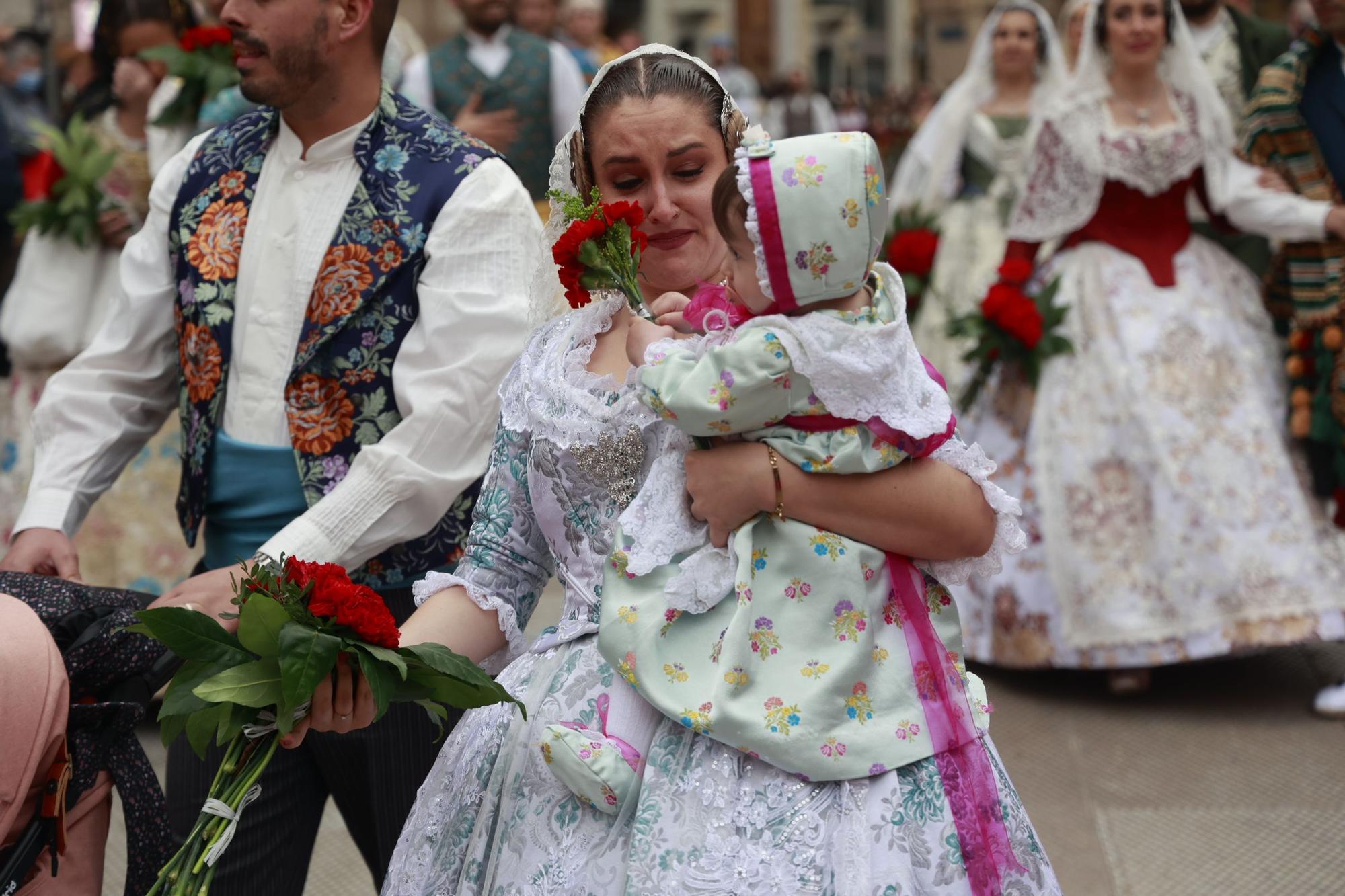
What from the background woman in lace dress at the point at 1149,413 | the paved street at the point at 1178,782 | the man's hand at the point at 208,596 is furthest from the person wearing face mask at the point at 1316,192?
the man's hand at the point at 208,596

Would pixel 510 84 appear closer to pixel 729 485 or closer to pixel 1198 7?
pixel 1198 7

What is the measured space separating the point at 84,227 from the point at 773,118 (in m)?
13.3

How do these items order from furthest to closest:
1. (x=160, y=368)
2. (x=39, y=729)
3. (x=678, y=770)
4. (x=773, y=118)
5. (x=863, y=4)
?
(x=863, y=4) → (x=773, y=118) → (x=160, y=368) → (x=39, y=729) → (x=678, y=770)

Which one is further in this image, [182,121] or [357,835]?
[182,121]

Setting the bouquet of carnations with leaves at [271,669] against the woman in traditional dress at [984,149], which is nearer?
the bouquet of carnations with leaves at [271,669]

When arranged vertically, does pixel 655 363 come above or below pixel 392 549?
A: above

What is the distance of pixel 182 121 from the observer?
477cm

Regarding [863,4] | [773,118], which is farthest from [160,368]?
[863,4]

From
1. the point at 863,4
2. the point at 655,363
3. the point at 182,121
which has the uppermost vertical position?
the point at 655,363

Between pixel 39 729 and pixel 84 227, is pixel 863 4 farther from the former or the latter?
pixel 39 729

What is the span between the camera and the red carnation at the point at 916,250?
223 inches

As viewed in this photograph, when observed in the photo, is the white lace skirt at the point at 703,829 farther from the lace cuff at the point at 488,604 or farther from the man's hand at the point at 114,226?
the man's hand at the point at 114,226

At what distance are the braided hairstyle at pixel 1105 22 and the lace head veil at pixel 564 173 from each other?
10.8 ft

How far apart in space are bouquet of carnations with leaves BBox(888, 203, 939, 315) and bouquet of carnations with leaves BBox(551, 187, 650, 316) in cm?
357
